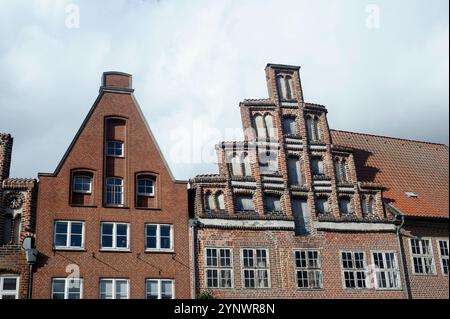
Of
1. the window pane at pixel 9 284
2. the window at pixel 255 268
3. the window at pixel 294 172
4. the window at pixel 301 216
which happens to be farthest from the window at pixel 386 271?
the window pane at pixel 9 284

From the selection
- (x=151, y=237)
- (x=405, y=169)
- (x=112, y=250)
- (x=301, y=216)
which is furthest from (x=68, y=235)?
(x=405, y=169)

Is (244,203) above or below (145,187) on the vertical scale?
below

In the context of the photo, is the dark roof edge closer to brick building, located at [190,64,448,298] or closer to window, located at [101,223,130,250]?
brick building, located at [190,64,448,298]

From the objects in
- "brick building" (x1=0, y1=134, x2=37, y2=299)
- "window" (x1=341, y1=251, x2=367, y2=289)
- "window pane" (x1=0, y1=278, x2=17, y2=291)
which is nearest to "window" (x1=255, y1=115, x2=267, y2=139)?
"window" (x1=341, y1=251, x2=367, y2=289)

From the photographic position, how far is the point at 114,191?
87.4ft

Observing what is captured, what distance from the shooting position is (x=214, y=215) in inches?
1051

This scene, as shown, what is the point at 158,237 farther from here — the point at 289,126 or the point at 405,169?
the point at 405,169

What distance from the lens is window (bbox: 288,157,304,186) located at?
28.9 metres

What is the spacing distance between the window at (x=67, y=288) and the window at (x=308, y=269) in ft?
30.7

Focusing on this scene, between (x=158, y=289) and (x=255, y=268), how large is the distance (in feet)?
14.1

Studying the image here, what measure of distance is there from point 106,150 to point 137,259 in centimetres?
523
